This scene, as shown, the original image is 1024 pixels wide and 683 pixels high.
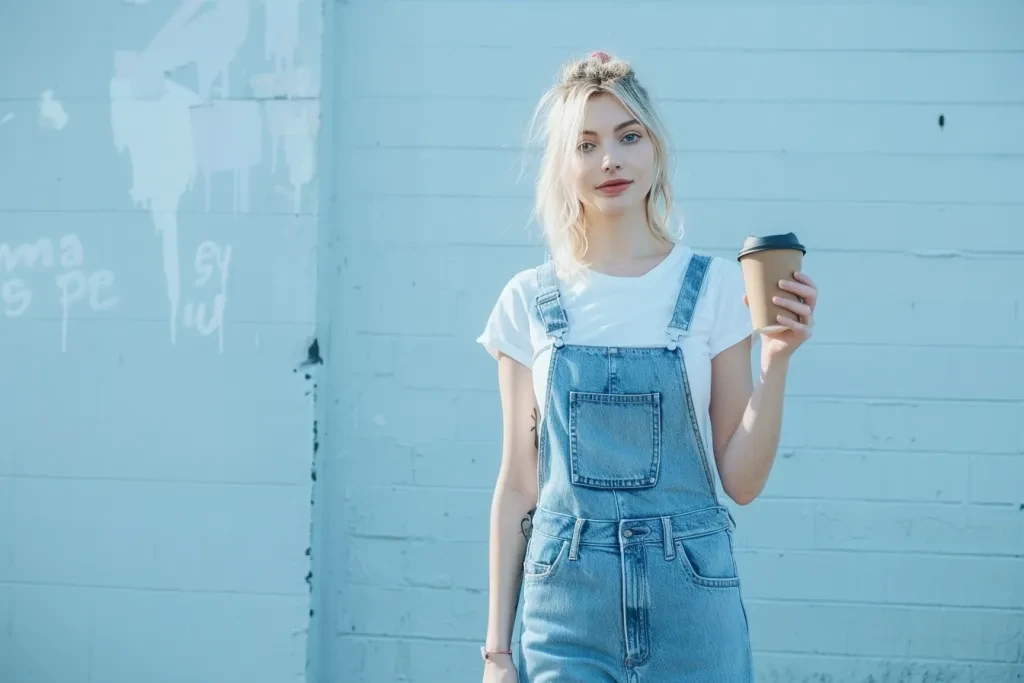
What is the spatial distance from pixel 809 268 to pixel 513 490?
72.4 inches

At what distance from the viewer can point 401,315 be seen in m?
3.48

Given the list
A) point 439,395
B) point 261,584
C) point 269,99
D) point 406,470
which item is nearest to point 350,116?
point 269,99

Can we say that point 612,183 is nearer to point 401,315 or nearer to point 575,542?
point 575,542

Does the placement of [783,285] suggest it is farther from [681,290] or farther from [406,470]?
[406,470]

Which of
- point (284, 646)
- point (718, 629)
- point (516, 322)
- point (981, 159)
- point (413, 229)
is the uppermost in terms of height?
point (981, 159)

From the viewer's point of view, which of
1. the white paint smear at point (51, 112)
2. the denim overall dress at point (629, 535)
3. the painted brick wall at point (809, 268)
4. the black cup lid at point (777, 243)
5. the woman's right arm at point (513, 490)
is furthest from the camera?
the white paint smear at point (51, 112)

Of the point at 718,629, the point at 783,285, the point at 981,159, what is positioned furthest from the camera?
the point at 981,159

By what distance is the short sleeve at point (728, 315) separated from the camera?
178 cm

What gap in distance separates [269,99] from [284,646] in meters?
1.86

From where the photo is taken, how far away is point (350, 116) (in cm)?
351

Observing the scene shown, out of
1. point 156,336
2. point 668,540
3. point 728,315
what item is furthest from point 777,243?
point 156,336

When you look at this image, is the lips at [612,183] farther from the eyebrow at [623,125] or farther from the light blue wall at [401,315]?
the light blue wall at [401,315]

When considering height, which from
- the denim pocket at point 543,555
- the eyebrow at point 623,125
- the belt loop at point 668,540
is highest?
the eyebrow at point 623,125

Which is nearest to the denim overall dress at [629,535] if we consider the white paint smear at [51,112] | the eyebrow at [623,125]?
the eyebrow at [623,125]
